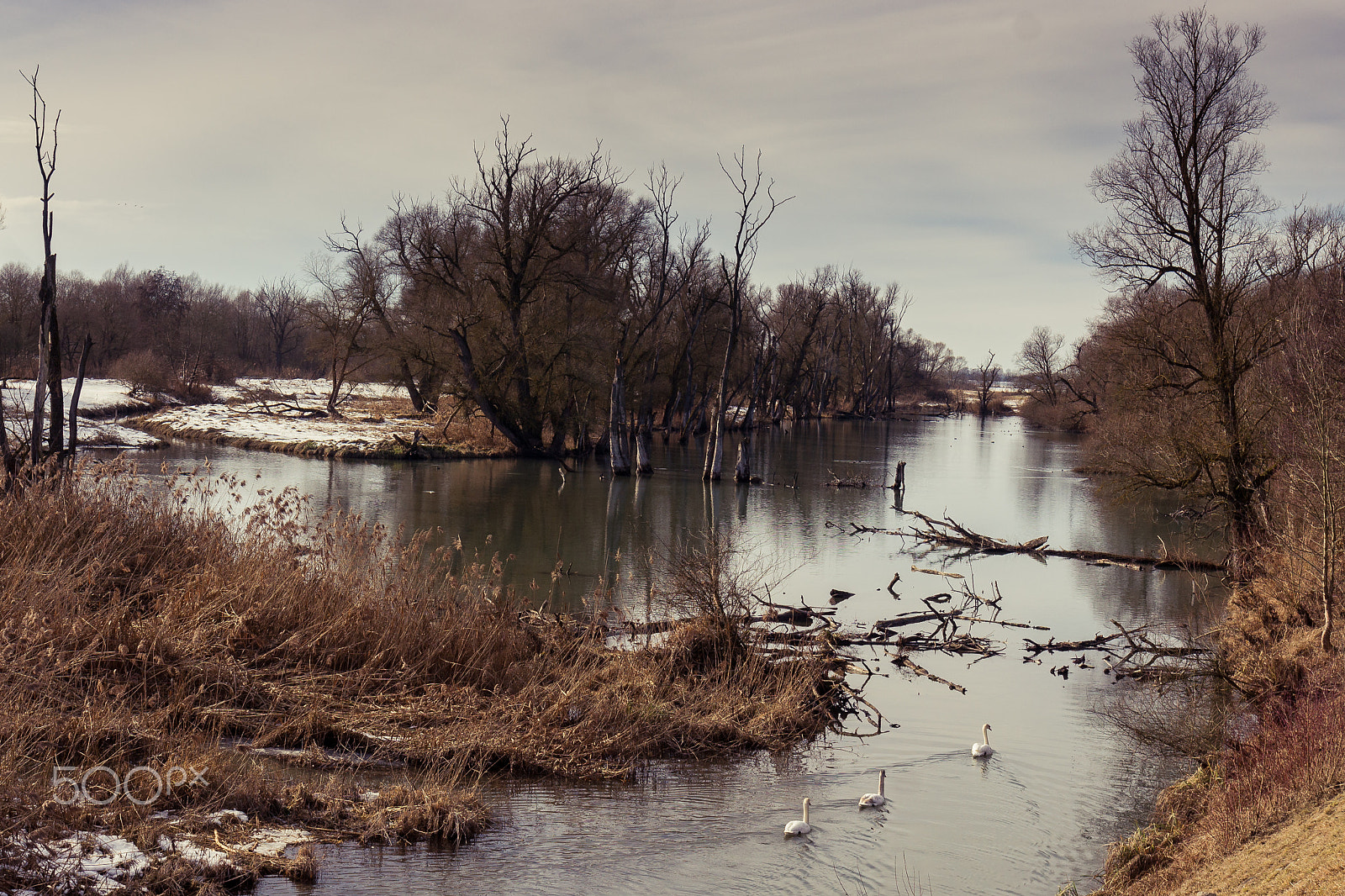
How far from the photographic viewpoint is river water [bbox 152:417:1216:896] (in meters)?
7.20

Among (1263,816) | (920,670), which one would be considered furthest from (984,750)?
(1263,816)

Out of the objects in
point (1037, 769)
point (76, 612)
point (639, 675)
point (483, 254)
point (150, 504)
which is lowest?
point (1037, 769)

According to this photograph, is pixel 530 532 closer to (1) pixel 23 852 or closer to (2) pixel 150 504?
(2) pixel 150 504

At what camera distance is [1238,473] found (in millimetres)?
19062

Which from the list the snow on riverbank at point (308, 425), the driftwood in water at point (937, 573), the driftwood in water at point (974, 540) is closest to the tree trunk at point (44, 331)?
the driftwood in water at point (937, 573)

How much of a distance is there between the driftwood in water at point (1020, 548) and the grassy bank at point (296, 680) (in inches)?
575

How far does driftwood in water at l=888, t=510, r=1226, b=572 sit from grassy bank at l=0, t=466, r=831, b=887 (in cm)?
1460

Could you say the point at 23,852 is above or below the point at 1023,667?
above

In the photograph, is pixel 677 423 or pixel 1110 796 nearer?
pixel 1110 796

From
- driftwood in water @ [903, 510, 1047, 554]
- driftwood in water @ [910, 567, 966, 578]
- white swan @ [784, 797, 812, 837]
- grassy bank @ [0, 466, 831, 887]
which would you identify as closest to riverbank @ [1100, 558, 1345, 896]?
white swan @ [784, 797, 812, 837]

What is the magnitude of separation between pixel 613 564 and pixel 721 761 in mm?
11096

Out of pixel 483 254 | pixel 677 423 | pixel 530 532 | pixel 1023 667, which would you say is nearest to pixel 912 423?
pixel 677 423

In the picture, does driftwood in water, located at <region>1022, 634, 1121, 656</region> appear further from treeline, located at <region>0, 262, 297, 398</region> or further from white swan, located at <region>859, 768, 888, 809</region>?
treeline, located at <region>0, 262, 297, 398</region>

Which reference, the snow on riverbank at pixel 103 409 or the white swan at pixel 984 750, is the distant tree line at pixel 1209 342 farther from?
the snow on riverbank at pixel 103 409
